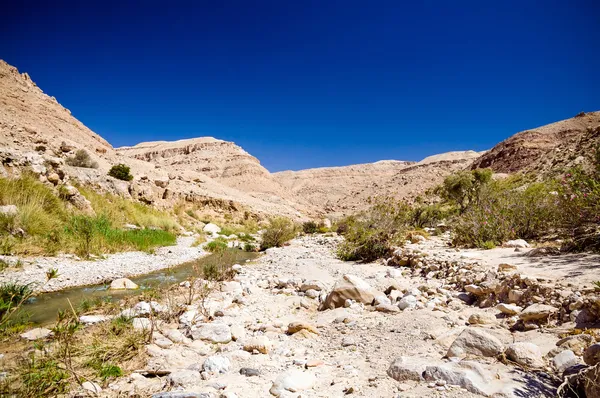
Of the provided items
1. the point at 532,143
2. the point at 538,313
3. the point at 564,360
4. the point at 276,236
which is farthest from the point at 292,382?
the point at 532,143

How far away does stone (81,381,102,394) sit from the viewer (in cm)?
247

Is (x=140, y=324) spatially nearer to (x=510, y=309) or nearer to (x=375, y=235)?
(x=510, y=309)

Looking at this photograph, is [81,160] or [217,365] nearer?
[217,365]

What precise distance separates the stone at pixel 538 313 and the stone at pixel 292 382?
2469 millimetres

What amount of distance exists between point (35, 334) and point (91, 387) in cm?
199

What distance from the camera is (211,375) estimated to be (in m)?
2.83

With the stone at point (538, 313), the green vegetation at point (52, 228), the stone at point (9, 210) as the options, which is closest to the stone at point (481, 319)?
the stone at point (538, 313)

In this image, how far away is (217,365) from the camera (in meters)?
2.95

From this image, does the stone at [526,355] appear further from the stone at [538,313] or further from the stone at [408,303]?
the stone at [408,303]

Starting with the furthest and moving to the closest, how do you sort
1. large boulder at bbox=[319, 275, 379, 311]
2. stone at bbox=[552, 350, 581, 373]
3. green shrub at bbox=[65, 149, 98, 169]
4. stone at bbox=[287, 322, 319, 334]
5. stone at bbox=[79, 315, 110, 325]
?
green shrub at bbox=[65, 149, 98, 169], large boulder at bbox=[319, 275, 379, 311], stone at bbox=[79, 315, 110, 325], stone at bbox=[287, 322, 319, 334], stone at bbox=[552, 350, 581, 373]

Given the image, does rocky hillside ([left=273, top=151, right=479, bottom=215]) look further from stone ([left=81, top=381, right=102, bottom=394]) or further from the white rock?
stone ([left=81, top=381, right=102, bottom=394])

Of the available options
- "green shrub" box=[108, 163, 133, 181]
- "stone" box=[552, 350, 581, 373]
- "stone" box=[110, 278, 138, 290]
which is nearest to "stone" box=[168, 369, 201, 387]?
"stone" box=[552, 350, 581, 373]

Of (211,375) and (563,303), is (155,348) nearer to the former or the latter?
(211,375)

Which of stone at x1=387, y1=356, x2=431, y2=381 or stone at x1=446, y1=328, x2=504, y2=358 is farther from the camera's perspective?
stone at x1=446, y1=328, x2=504, y2=358
